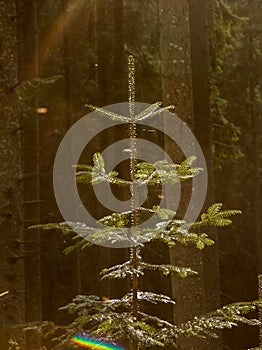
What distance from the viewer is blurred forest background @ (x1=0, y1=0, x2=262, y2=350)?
29.0ft

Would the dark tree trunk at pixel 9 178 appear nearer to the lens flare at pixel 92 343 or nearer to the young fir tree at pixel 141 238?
the lens flare at pixel 92 343

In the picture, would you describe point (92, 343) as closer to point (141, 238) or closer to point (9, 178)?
point (141, 238)

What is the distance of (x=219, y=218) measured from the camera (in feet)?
14.1

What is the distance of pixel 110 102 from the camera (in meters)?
13.8

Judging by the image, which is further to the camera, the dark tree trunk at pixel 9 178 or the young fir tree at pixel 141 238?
the dark tree trunk at pixel 9 178

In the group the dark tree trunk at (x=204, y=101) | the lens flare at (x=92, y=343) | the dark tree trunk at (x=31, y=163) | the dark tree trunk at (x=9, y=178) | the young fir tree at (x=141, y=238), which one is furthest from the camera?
the dark tree trunk at (x=31, y=163)

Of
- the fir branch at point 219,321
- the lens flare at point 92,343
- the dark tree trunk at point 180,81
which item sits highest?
the dark tree trunk at point 180,81

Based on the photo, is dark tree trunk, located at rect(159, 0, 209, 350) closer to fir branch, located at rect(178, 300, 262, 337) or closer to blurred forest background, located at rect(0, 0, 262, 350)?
blurred forest background, located at rect(0, 0, 262, 350)

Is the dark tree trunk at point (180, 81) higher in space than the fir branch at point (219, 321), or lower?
higher

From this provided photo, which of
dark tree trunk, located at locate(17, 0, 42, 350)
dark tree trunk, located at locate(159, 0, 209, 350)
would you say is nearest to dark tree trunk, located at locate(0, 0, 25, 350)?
dark tree trunk, located at locate(159, 0, 209, 350)

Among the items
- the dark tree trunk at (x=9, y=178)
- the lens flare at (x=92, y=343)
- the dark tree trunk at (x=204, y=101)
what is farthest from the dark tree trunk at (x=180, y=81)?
the lens flare at (x=92, y=343)

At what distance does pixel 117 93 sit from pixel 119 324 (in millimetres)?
10195

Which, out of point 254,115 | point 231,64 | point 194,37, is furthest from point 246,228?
point 194,37

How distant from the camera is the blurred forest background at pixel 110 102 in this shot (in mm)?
8836
